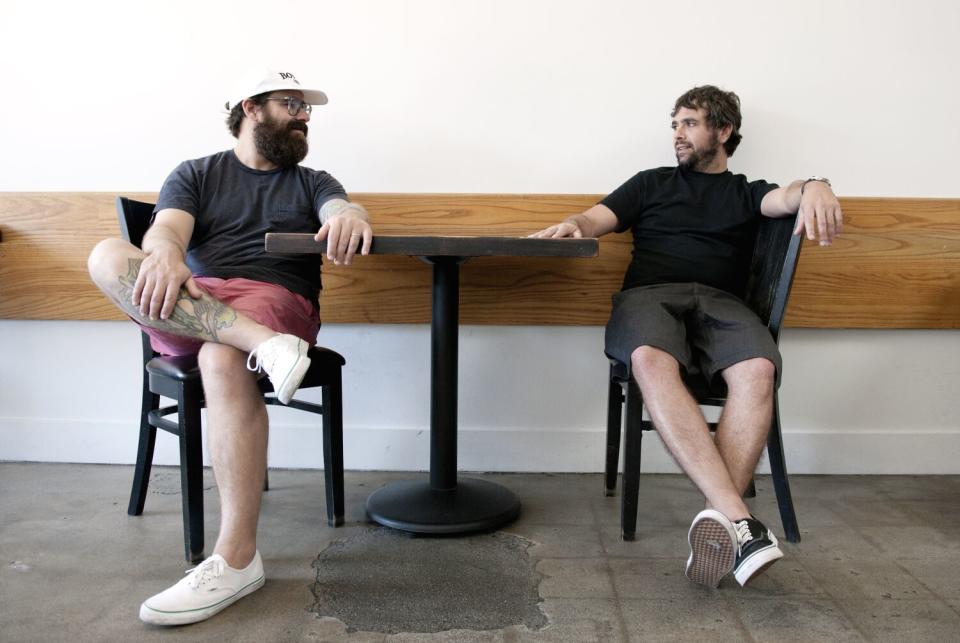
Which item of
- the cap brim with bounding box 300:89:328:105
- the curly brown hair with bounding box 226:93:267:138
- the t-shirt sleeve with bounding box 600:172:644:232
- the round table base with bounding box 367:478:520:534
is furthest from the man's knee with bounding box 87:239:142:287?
the t-shirt sleeve with bounding box 600:172:644:232

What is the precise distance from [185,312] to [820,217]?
1577 mm

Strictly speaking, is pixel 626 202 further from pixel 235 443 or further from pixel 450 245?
pixel 235 443

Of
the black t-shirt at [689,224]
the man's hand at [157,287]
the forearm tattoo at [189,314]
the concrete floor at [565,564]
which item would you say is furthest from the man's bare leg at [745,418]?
the man's hand at [157,287]

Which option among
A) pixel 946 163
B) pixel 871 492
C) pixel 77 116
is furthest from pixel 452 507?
pixel 946 163

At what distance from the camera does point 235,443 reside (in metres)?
1.80

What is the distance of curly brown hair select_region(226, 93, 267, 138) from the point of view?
2.35 meters

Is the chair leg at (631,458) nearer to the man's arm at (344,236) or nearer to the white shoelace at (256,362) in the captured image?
the man's arm at (344,236)

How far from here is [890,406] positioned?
280 cm

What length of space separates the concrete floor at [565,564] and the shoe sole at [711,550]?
58 millimetres

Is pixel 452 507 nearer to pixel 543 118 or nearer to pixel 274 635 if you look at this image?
pixel 274 635

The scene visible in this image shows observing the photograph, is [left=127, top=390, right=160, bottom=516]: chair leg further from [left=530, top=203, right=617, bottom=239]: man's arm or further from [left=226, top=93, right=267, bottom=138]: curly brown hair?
[left=530, top=203, right=617, bottom=239]: man's arm

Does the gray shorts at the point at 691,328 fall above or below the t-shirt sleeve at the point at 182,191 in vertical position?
below

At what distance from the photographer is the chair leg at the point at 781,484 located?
2.13 m

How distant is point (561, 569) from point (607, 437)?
736mm
